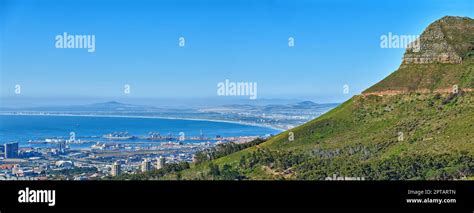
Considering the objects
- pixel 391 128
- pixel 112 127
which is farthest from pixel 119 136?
pixel 391 128

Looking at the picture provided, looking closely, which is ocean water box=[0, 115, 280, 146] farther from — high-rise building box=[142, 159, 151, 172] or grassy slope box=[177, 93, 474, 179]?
high-rise building box=[142, 159, 151, 172]

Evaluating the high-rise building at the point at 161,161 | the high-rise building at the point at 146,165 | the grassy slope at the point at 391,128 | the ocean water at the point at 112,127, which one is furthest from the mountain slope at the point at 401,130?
the high-rise building at the point at 146,165

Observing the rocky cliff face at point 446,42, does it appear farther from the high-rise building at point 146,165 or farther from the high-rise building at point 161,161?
the high-rise building at point 146,165

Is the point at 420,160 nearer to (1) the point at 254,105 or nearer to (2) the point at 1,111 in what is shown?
(1) the point at 254,105
